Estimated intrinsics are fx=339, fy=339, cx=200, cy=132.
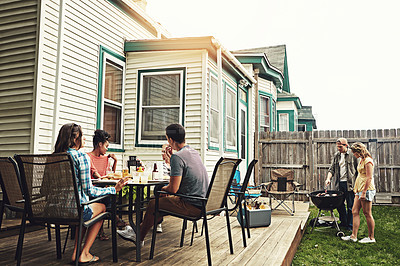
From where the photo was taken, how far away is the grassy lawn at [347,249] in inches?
167

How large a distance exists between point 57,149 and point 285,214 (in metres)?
5.29

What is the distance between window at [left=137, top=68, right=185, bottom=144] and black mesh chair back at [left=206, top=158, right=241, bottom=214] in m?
3.21

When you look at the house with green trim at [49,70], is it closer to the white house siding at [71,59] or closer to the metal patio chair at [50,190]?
the white house siding at [71,59]

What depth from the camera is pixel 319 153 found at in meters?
9.88

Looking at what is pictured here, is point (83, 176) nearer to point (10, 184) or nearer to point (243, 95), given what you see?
point (10, 184)

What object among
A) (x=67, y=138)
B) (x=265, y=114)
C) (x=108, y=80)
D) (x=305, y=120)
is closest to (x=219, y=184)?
(x=67, y=138)

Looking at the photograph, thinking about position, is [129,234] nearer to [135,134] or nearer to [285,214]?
[135,134]

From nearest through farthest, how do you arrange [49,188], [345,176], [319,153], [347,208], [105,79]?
[49,188]
[347,208]
[345,176]
[105,79]
[319,153]

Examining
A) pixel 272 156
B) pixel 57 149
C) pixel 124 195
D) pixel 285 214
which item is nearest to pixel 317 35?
pixel 272 156

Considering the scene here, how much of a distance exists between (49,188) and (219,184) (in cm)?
158

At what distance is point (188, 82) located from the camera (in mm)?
6742

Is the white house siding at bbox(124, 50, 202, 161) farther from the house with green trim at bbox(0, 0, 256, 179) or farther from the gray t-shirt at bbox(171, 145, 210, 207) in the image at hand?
the gray t-shirt at bbox(171, 145, 210, 207)

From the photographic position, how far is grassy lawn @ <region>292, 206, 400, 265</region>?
4.23 m

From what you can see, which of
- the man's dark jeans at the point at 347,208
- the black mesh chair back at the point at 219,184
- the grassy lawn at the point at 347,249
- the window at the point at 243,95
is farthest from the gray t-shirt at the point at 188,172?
the window at the point at 243,95
